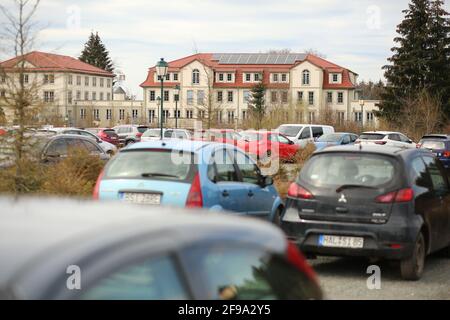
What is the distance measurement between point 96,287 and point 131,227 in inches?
11.2

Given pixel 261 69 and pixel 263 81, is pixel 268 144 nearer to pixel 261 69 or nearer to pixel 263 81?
pixel 263 81

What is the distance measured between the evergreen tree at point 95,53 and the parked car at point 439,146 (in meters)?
110

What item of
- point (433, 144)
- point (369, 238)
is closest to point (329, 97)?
point (433, 144)

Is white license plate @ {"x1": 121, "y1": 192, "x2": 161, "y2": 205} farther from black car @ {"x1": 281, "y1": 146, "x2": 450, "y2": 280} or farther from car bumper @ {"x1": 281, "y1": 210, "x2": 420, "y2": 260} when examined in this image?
car bumper @ {"x1": 281, "y1": 210, "x2": 420, "y2": 260}

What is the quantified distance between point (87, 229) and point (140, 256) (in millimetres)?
231

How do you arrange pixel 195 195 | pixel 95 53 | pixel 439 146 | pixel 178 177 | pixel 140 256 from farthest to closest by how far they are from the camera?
1. pixel 95 53
2. pixel 439 146
3. pixel 178 177
4. pixel 195 195
5. pixel 140 256

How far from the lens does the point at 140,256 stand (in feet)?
8.75

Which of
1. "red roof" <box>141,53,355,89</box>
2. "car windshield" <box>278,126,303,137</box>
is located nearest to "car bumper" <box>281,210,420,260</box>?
"car windshield" <box>278,126,303,137</box>

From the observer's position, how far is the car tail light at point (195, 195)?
8875 mm

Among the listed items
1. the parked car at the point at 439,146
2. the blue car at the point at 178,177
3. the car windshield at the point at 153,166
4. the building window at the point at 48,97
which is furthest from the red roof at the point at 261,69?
the car windshield at the point at 153,166

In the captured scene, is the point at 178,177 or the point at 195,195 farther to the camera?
Answer: the point at 178,177

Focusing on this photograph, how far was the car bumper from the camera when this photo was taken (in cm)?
852

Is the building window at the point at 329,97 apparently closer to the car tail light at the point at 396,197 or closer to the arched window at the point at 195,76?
the arched window at the point at 195,76
